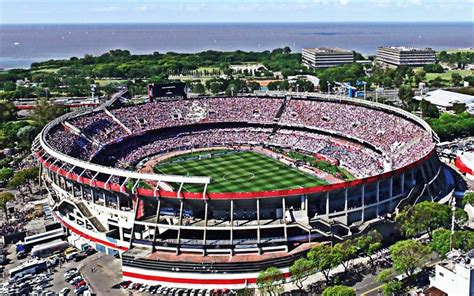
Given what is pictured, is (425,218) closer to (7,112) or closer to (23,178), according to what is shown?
(23,178)

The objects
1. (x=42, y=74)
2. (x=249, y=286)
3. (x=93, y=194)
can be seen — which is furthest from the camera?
(x=42, y=74)

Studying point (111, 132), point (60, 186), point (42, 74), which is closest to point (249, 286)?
point (60, 186)

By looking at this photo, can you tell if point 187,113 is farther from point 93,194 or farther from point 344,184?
point 344,184

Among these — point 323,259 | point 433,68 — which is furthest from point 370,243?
point 433,68

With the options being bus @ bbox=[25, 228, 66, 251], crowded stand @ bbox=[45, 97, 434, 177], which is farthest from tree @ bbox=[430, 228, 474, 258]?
bus @ bbox=[25, 228, 66, 251]

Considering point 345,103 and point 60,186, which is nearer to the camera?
point 60,186

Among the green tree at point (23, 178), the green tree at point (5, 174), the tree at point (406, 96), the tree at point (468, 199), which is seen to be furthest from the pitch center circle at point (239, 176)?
the tree at point (406, 96)
